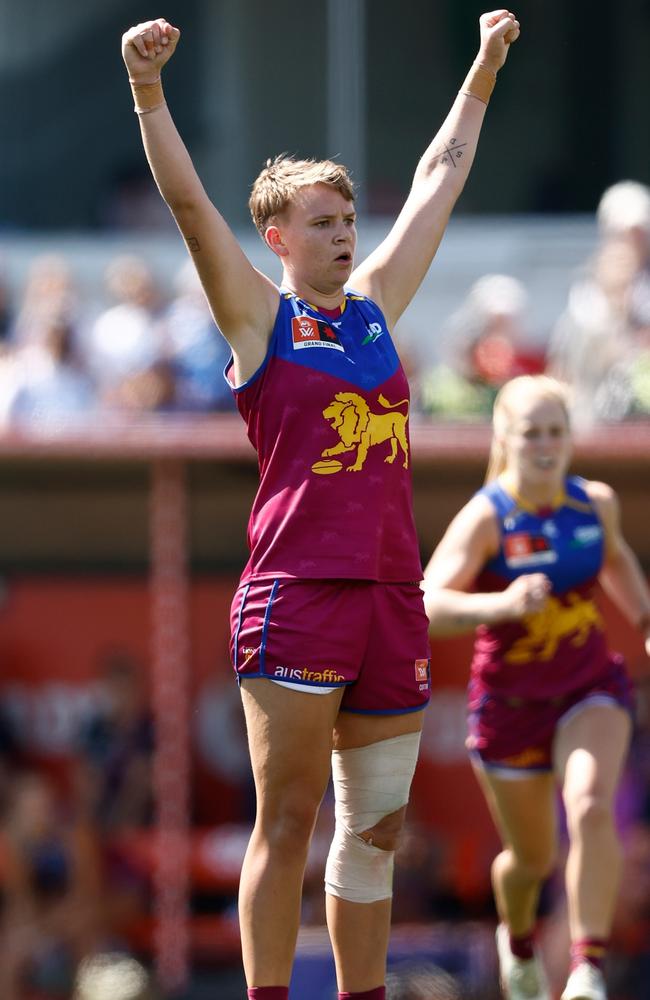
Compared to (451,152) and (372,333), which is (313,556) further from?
(451,152)

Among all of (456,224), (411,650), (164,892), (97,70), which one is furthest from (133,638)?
(411,650)

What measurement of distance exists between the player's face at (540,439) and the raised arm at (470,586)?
20 cm

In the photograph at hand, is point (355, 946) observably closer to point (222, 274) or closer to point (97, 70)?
point (222, 274)

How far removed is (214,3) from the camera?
14.1 m

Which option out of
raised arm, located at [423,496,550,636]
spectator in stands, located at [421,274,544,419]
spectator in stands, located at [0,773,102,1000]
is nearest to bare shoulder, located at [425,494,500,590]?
raised arm, located at [423,496,550,636]

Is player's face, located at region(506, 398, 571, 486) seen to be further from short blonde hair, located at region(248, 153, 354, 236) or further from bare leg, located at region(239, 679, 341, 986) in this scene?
bare leg, located at region(239, 679, 341, 986)

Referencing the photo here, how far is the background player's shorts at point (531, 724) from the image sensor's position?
5992 mm

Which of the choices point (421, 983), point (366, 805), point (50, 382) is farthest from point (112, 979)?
point (366, 805)

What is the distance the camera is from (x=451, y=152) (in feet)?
15.7

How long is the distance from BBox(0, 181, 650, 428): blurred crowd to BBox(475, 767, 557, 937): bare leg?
3470mm

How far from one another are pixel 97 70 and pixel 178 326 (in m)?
4.73

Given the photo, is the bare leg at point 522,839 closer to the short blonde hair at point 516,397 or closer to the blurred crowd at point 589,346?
the short blonde hair at point 516,397

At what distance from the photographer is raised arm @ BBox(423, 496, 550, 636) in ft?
17.6

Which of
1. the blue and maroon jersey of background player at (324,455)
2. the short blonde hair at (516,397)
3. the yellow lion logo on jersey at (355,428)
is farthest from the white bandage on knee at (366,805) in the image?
the short blonde hair at (516,397)
